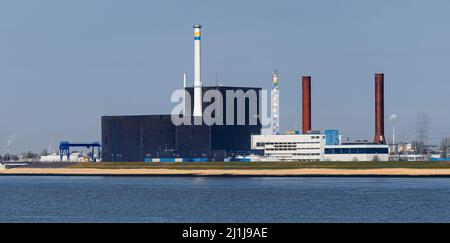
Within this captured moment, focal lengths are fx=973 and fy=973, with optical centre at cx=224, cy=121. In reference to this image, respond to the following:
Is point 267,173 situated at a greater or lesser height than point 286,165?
lesser

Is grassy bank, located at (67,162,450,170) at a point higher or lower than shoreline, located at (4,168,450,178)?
higher

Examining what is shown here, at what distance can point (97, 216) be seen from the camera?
201 feet

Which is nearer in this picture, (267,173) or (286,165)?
(267,173)

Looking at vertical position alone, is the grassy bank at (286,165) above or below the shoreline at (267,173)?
above

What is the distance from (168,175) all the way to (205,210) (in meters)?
100

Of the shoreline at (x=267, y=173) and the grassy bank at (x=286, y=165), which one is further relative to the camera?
the grassy bank at (x=286, y=165)

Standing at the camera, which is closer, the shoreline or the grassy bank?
the shoreline

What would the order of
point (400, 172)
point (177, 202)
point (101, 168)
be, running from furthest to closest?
point (101, 168)
point (400, 172)
point (177, 202)
